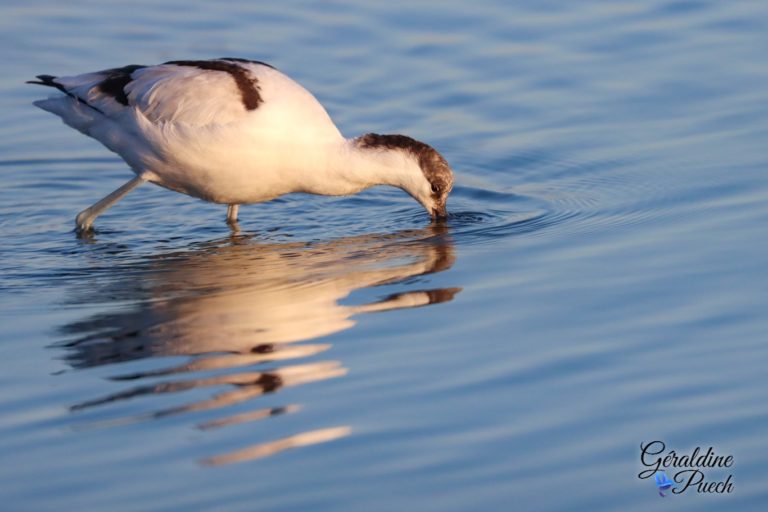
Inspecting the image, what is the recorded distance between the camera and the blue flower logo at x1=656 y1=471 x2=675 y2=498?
220 inches

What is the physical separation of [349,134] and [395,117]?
50 centimetres

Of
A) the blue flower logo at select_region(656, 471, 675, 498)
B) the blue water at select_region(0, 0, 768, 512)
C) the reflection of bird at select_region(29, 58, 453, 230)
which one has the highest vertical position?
the reflection of bird at select_region(29, 58, 453, 230)

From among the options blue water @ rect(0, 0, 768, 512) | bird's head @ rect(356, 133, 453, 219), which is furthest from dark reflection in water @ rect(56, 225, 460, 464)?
bird's head @ rect(356, 133, 453, 219)

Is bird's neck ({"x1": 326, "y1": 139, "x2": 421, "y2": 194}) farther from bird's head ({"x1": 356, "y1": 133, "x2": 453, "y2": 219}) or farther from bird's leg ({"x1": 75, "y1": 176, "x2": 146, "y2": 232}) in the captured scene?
bird's leg ({"x1": 75, "y1": 176, "x2": 146, "y2": 232})

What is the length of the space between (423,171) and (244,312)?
2247 millimetres

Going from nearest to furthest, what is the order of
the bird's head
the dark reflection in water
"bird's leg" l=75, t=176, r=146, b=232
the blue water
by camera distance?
1. the blue water
2. the dark reflection in water
3. the bird's head
4. "bird's leg" l=75, t=176, r=146, b=232

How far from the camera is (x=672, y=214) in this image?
30.3 ft

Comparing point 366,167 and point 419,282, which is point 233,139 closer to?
point 366,167

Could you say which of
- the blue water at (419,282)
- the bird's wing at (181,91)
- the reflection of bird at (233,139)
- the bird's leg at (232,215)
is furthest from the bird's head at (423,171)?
the bird's leg at (232,215)

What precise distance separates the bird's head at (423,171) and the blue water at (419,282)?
6.8 inches

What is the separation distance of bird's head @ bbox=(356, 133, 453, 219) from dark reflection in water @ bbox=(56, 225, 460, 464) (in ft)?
0.75

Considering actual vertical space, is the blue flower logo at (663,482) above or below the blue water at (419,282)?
below

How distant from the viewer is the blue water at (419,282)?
5719 millimetres

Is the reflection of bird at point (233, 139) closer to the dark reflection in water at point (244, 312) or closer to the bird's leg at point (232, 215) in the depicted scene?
the dark reflection in water at point (244, 312)
